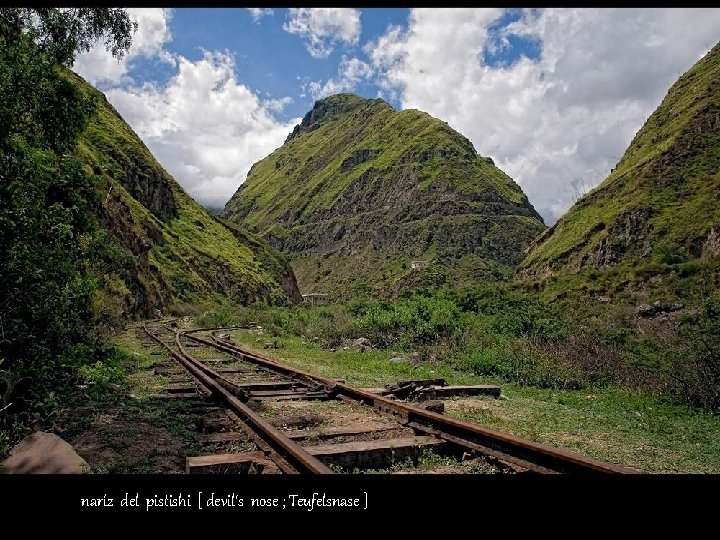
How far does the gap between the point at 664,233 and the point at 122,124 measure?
240ft

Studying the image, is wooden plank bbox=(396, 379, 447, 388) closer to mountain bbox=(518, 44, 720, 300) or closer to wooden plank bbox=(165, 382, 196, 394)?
wooden plank bbox=(165, 382, 196, 394)

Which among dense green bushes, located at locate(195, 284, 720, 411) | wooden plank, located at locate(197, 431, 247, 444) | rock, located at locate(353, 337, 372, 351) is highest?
dense green bushes, located at locate(195, 284, 720, 411)

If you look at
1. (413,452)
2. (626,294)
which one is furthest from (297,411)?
(626,294)

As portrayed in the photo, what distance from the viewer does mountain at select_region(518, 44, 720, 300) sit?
41500mm

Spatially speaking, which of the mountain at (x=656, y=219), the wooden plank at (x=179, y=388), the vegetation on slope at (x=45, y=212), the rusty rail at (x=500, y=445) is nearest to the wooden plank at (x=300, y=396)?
the rusty rail at (x=500, y=445)

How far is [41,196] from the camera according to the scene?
20.8 ft

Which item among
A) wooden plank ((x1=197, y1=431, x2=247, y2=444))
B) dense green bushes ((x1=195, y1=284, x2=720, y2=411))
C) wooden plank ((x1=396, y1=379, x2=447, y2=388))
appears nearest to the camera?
wooden plank ((x1=197, y1=431, x2=247, y2=444))

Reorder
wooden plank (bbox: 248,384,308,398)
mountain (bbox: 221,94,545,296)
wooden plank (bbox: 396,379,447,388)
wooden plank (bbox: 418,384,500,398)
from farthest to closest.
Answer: mountain (bbox: 221,94,545,296), wooden plank (bbox: 396,379,447,388), wooden plank (bbox: 418,384,500,398), wooden plank (bbox: 248,384,308,398)

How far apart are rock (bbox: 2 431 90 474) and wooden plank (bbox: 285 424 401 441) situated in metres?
2.13

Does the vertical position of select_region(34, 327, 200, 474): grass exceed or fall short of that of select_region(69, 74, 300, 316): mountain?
it falls short

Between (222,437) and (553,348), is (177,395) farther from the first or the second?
(553,348)

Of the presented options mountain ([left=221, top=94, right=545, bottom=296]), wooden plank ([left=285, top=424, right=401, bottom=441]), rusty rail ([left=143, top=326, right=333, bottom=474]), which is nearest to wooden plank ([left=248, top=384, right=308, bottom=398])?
rusty rail ([left=143, top=326, right=333, bottom=474])

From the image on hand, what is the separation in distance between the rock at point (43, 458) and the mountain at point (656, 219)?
124 feet

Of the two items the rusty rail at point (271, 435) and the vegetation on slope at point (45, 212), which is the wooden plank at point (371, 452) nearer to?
the rusty rail at point (271, 435)
